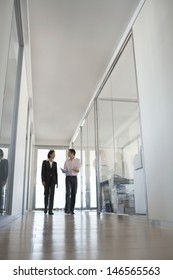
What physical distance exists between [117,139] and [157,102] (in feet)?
5.03

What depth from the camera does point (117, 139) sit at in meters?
3.93

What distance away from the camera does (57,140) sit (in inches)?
384

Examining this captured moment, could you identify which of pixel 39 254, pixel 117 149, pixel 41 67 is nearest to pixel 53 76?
pixel 41 67

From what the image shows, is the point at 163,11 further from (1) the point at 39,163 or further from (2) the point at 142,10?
(1) the point at 39,163

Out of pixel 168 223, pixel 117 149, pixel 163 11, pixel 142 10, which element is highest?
pixel 142 10

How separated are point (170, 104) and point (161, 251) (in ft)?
5.13

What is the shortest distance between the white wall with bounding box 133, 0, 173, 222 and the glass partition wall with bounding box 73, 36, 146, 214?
1.28 ft

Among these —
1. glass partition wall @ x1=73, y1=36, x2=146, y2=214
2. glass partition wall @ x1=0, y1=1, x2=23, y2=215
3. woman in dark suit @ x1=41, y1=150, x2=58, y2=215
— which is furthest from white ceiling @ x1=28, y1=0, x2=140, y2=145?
woman in dark suit @ x1=41, y1=150, x2=58, y2=215

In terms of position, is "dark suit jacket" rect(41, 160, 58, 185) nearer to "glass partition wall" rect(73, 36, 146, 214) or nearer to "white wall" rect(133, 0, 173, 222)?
"glass partition wall" rect(73, 36, 146, 214)

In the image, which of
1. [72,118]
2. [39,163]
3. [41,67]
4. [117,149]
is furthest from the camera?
[39,163]

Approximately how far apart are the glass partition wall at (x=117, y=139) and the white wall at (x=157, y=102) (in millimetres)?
389

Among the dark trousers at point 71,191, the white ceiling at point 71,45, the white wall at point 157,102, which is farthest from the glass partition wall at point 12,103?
the dark trousers at point 71,191

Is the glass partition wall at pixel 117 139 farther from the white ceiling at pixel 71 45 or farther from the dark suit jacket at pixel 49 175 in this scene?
the dark suit jacket at pixel 49 175

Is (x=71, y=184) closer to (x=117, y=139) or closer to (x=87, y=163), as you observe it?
(x=117, y=139)
